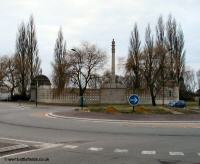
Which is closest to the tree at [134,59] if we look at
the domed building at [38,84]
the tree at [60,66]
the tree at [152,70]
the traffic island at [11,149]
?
the tree at [152,70]

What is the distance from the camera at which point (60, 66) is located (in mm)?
77500

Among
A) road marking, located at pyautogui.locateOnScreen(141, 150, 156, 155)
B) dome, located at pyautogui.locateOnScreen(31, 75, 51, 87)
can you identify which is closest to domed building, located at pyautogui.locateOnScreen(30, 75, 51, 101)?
dome, located at pyautogui.locateOnScreen(31, 75, 51, 87)

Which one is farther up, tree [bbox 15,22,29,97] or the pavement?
tree [bbox 15,22,29,97]

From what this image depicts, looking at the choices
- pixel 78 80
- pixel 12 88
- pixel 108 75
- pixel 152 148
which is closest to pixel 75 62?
pixel 78 80

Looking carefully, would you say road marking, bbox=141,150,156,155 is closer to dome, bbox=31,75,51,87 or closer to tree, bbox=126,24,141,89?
tree, bbox=126,24,141,89

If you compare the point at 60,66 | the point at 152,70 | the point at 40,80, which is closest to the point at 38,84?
the point at 40,80

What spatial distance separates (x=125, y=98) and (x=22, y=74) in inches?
944

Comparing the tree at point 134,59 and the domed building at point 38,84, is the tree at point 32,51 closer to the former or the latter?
the domed building at point 38,84

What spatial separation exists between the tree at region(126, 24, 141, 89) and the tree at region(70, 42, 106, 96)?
17.6 ft

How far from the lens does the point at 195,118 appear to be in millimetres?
34844

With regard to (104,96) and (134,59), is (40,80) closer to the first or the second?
(104,96)

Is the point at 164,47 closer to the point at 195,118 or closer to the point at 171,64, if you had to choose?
the point at 171,64

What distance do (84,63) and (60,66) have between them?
4816 millimetres

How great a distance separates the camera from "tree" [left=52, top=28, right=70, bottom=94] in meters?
77.2
